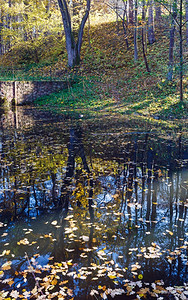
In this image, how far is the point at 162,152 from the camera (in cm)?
830

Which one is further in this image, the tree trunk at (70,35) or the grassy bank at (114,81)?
the tree trunk at (70,35)

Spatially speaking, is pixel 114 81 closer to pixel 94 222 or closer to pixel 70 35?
pixel 70 35

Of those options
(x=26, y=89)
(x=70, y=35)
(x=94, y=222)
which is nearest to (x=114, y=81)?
(x=70, y=35)

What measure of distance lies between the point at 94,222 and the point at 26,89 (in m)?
18.2

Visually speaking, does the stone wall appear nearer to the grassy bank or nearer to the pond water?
the grassy bank

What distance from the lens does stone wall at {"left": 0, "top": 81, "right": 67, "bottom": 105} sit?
1975cm

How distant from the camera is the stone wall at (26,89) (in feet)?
64.8

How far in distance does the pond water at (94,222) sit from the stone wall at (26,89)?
12.3 metres

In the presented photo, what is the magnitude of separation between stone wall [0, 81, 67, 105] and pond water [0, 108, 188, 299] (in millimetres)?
12317

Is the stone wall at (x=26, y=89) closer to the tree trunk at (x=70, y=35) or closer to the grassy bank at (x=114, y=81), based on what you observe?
the grassy bank at (x=114, y=81)

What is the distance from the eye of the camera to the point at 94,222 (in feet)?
14.5

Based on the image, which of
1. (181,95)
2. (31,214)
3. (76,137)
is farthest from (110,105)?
(31,214)

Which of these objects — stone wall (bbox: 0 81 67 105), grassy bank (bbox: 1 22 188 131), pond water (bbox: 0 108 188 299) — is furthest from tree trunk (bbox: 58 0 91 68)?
pond water (bbox: 0 108 188 299)

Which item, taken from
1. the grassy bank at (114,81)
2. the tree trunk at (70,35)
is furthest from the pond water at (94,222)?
the tree trunk at (70,35)
